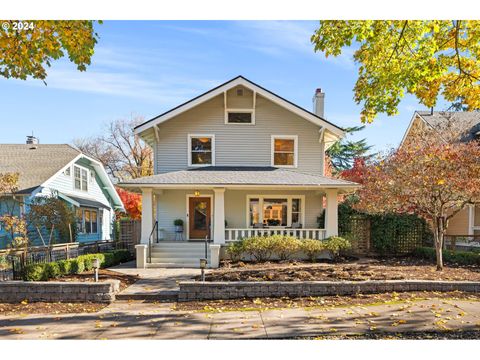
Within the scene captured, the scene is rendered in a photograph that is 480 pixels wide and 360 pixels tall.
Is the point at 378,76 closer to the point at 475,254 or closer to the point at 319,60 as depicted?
the point at 319,60

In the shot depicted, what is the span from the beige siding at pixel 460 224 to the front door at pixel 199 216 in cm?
1198

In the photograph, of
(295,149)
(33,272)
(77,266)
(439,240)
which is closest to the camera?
(33,272)

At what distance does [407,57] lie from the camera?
21.8 feet

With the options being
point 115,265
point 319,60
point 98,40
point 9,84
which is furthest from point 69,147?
point 319,60

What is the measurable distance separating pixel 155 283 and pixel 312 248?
5.37m

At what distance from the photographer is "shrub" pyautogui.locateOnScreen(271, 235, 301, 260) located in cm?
1088

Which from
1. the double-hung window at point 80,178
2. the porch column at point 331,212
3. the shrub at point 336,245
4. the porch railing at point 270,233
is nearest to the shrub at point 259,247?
the porch railing at point 270,233

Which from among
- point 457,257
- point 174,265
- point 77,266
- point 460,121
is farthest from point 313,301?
point 460,121

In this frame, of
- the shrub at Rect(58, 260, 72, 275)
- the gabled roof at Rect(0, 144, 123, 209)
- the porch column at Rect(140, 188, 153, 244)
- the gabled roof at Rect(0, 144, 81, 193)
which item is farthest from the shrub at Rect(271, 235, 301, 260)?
the gabled roof at Rect(0, 144, 81, 193)

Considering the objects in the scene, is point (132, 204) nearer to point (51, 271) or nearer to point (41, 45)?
point (51, 271)

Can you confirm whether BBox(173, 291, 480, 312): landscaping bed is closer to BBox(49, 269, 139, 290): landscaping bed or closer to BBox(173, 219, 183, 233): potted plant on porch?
BBox(49, 269, 139, 290): landscaping bed

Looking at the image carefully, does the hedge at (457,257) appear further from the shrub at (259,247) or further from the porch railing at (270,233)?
the shrub at (259,247)

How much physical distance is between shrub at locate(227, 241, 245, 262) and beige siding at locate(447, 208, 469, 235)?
37.0ft

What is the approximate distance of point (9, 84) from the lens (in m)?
6.12
